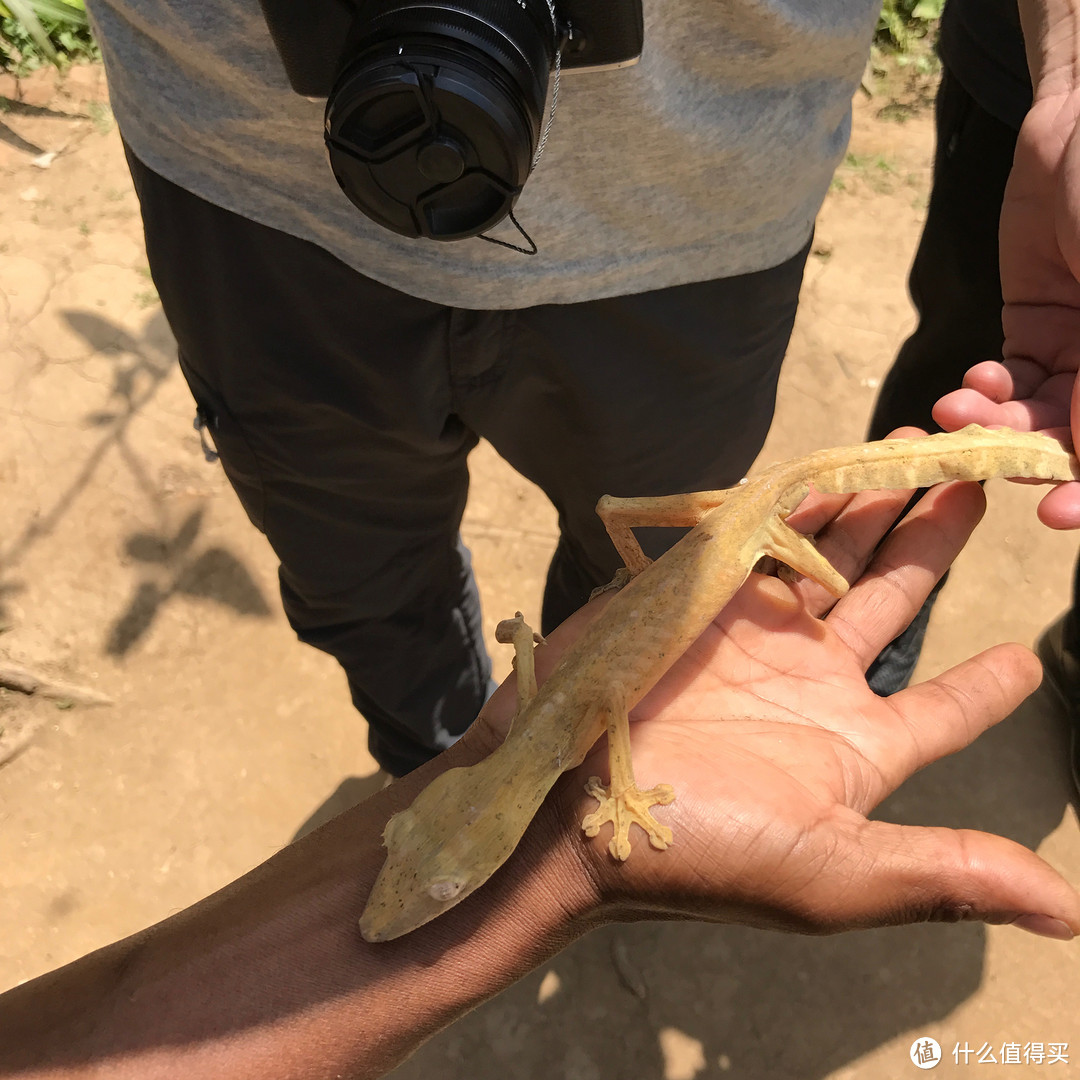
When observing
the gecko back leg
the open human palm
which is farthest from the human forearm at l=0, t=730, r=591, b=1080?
the gecko back leg

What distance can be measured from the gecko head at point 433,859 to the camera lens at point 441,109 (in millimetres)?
1909

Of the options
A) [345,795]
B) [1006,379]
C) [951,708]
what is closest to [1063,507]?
[1006,379]

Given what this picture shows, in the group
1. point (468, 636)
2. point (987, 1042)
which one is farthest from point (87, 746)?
point (987, 1042)

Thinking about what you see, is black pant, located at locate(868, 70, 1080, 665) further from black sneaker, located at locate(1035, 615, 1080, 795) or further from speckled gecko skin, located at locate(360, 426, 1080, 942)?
black sneaker, located at locate(1035, 615, 1080, 795)

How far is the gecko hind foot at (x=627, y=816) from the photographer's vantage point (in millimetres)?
2754

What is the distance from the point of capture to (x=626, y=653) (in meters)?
3.28

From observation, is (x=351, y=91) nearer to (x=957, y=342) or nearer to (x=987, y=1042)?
(x=957, y=342)

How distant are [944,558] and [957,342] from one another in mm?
1801

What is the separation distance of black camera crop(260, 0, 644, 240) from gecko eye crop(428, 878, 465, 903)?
200 centimetres

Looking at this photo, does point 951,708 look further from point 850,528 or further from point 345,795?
point 345,795

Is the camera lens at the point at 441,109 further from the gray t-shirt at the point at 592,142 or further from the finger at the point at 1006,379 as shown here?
the finger at the point at 1006,379

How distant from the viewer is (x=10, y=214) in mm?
7969

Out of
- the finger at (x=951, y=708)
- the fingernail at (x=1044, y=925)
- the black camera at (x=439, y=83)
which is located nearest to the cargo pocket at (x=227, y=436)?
the black camera at (x=439, y=83)

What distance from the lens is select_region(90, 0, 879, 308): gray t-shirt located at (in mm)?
2576
